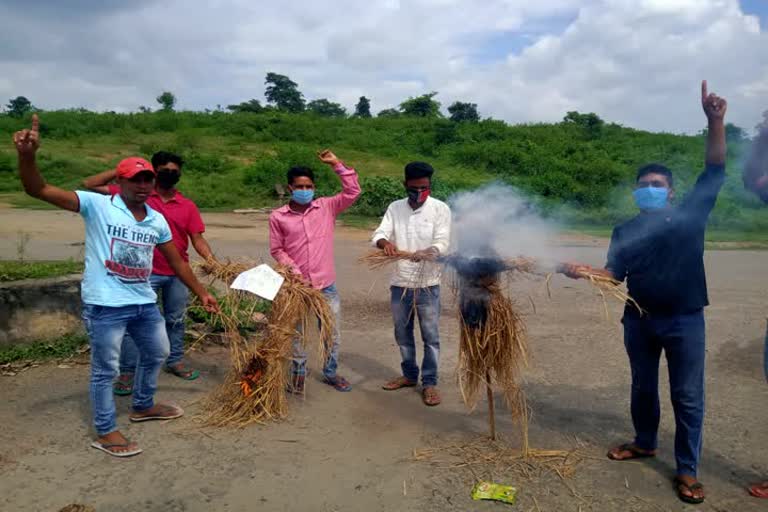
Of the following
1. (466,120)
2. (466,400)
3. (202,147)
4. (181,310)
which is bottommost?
(466,400)

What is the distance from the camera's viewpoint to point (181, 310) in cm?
486

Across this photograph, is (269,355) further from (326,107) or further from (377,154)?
(326,107)

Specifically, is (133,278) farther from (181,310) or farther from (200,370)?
(200,370)

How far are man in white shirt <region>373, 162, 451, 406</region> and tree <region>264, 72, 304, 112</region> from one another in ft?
127

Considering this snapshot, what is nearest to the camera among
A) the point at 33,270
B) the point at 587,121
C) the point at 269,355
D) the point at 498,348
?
the point at 498,348

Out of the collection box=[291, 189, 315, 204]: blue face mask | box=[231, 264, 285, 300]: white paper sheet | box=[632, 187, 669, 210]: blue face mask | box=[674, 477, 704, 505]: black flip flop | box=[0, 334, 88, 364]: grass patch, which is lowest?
box=[674, 477, 704, 505]: black flip flop

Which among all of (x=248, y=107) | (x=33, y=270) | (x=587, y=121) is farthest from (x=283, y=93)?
(x=33, y=270)

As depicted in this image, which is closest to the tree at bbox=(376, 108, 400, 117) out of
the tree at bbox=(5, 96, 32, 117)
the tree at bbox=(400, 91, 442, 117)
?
the tree at bbox=(400, 91, 442, 117)

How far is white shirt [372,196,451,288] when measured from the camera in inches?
Answer: 180

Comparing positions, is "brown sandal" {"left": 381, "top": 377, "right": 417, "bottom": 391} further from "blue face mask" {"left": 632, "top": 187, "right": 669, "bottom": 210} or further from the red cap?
the red cap

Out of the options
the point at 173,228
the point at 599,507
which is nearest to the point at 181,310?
the point at 173,228

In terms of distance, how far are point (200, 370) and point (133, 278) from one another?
1.82 m

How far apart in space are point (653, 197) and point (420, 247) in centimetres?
176

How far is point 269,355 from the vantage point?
171 inches
